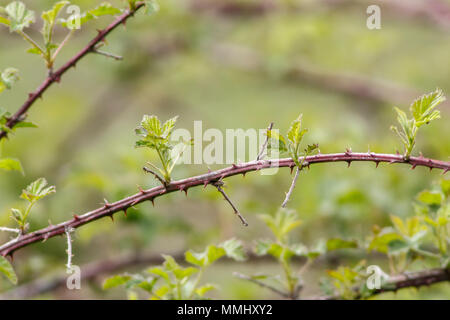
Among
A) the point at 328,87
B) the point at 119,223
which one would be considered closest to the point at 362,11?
the point at 328,87

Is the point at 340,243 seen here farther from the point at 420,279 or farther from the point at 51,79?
the point at 51,79

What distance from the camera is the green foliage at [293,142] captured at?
1198 mm

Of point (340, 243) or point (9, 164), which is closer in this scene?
point (9, 164)

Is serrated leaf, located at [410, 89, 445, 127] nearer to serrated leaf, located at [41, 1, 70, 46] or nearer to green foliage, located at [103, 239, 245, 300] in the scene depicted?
green foliage, located at [103, 239, 245, 300]

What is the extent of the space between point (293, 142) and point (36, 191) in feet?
1.92

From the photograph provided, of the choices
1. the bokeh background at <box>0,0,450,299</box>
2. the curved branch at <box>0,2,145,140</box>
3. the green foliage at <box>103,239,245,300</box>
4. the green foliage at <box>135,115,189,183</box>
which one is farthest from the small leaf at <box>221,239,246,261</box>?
the bokeh background at <box>0,0,450,299</box>

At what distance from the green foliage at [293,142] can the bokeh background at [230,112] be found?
1.17 metres

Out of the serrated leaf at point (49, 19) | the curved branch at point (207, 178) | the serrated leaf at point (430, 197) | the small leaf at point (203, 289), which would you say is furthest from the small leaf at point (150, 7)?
the serrated leaf at point (430, 197)

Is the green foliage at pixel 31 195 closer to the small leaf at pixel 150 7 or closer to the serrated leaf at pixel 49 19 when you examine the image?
the serrated leaf at pixel 49 19

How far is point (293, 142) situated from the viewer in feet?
3.98

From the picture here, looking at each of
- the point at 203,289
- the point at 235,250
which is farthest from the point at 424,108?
the point at 203,289

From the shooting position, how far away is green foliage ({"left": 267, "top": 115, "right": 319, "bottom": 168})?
1.20 metres

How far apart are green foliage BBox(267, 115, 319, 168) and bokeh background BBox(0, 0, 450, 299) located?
117cm

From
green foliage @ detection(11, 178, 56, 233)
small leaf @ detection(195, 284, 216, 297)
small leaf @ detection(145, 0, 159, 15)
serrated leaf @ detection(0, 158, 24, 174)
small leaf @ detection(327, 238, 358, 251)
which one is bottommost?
small leaf @ detection(195, 284, 216, 297)
